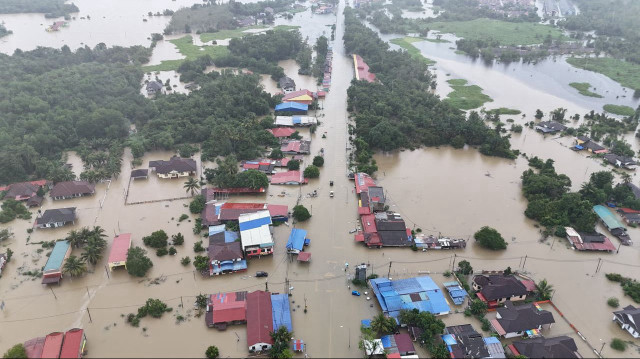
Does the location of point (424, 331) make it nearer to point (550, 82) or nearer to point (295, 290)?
point (295, 290)

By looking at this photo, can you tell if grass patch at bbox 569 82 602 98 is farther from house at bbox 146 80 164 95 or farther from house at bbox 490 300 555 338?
house at bbox 146 80 164 95

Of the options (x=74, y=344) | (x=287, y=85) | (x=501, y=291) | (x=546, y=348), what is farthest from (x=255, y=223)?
(x=287, y=85)

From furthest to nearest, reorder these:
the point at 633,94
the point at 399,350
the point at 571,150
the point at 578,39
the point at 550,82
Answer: the point at 578,39 < the point at 550,82 < the point at 633,94 < the point at 571,150 < the point at 399,350

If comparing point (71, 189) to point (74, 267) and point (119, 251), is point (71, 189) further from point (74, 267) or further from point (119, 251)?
point (74, 267)

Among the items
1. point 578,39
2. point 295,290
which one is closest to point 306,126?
point 295,290

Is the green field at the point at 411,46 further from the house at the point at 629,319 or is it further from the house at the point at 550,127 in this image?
the house at the point at 629,319

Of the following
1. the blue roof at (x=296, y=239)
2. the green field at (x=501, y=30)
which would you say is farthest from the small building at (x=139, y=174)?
the green field at (x=501, y=30)
